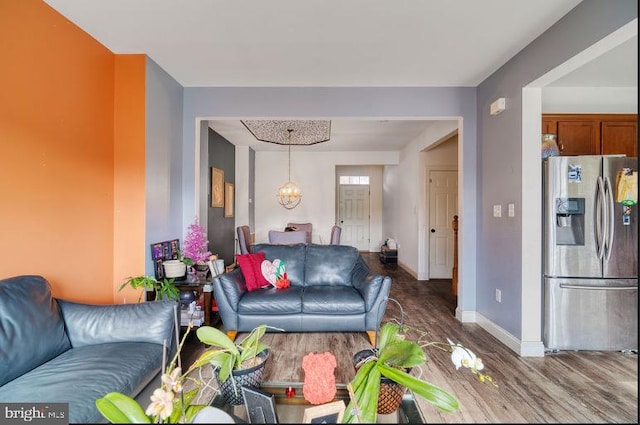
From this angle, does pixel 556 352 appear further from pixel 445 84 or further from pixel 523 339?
pixel 445 84

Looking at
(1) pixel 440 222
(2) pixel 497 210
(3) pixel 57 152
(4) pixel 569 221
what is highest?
(3) pixel 57 152

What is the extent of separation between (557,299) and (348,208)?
6533mm

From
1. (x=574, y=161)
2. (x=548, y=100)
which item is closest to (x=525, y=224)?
(x=574, y=161)

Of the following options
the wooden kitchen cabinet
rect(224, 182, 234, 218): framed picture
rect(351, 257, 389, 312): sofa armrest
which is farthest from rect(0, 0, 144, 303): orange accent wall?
the wooden kitchen cabinet

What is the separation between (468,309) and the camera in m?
3.44

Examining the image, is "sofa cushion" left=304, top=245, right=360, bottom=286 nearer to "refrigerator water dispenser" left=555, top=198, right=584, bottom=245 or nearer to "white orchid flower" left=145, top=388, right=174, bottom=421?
"refrigerator water dispenser" left=555, top=198, right=584, bottom=245

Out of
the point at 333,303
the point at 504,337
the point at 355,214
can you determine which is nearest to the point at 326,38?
the point at 333,303

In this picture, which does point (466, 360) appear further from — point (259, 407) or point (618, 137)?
point (618, 137)

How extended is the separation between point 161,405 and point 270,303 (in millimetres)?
1984

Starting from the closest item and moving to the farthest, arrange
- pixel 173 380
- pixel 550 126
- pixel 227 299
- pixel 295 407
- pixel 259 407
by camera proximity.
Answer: pixel 173 380
pixel 259 407
pixel 295 407
pixel 227 299
pixel 550 126

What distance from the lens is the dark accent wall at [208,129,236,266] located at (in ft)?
17.0

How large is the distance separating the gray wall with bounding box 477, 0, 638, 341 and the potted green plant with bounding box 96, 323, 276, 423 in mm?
2495

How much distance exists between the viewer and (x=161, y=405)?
824mm

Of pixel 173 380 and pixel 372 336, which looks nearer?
pixel 173 380
